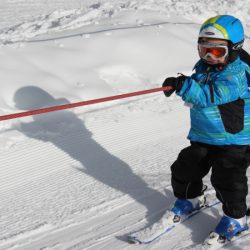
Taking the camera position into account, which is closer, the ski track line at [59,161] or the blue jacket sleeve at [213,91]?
the blue jacket sleeve at [213,91]

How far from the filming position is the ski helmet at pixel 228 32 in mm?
2986

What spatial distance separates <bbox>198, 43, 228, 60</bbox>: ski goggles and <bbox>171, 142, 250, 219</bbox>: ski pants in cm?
51

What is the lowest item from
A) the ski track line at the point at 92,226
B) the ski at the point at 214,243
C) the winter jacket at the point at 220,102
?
the ski track line at the point at 92,226

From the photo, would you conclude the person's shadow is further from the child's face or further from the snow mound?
the snow mound

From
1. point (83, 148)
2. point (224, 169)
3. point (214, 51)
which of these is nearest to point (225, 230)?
point (224, 169)

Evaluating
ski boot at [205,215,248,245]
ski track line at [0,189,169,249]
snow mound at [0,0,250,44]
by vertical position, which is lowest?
ski track line at [0,189,169,249]

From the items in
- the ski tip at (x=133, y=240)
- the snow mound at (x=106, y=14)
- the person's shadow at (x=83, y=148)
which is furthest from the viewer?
the snow mound at (x=106, y=14)

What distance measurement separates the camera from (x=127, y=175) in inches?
172

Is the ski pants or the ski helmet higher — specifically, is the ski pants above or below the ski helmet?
below

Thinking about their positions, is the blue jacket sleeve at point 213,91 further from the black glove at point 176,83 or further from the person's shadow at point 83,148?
the person's shadow at point 83,148

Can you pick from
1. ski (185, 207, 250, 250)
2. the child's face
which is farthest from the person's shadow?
the child's face

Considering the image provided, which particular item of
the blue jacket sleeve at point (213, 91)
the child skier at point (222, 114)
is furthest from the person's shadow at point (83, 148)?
the blue jacket sleeve at point (213, 91)

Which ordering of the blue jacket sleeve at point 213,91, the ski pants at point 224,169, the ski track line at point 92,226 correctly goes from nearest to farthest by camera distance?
the blue jacket sleeve at point 213,91
the ski pants at point 224,169
the ski track line at point 92,226

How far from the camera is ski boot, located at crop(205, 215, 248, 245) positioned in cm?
313
